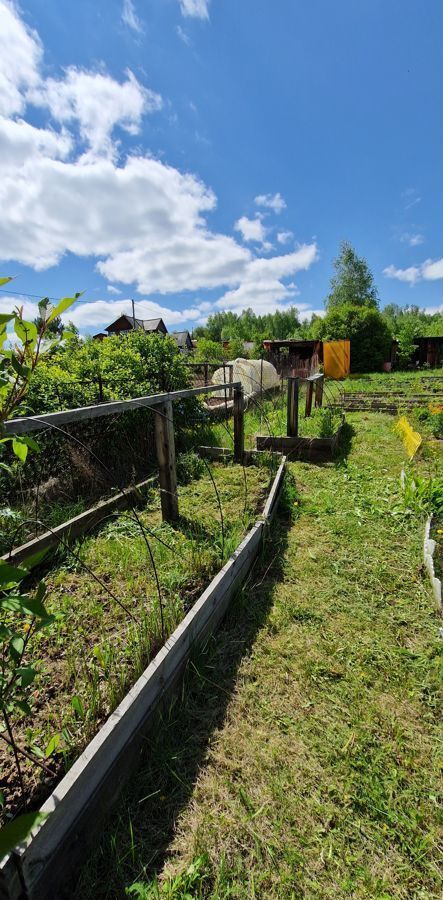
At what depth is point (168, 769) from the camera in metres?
1.62

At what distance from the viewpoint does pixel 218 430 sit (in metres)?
6.48

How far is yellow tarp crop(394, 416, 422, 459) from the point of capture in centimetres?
592

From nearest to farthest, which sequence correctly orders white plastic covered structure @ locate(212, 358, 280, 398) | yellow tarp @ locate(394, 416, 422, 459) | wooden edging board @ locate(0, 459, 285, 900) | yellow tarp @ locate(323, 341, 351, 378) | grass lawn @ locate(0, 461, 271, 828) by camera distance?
wooden edging board @ locate(0, 459, 285, 900), grass lawn @ locate(0, 461, 271, 828), yellow tarp @ locate(394, 416, 422, 459), white plastic covered structure @ locate(212, 358, 280, 398), yellow tarp @ locate(323, 341, 351, 378)

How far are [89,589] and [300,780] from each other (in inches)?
64.4

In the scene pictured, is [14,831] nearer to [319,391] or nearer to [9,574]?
[9,574]

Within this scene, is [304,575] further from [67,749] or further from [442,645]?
[67,749]

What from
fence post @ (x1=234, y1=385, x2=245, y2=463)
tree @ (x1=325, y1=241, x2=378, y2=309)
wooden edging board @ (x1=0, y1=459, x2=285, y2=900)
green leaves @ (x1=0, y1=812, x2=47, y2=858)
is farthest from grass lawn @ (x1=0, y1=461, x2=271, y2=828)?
tree @ (x1=325, y1=241, x2=378, y2=309)

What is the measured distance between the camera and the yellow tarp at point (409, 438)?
233 inches

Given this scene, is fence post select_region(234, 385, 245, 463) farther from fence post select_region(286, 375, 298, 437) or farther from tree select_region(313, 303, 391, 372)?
tree select_region(313, 303, 391, 372)

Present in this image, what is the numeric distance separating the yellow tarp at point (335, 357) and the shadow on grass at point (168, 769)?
71.9ft

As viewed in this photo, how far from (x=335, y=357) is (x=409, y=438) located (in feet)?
57.4

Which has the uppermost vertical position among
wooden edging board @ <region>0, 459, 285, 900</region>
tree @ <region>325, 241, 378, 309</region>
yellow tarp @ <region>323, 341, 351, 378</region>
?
tree @ <region>325, 241, 378, 309</region>

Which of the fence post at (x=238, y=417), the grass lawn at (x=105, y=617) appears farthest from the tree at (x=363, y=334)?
the grass lawn at (x=105, y=617)

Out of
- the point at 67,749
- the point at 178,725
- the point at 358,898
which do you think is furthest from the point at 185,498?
the point at 358,898
